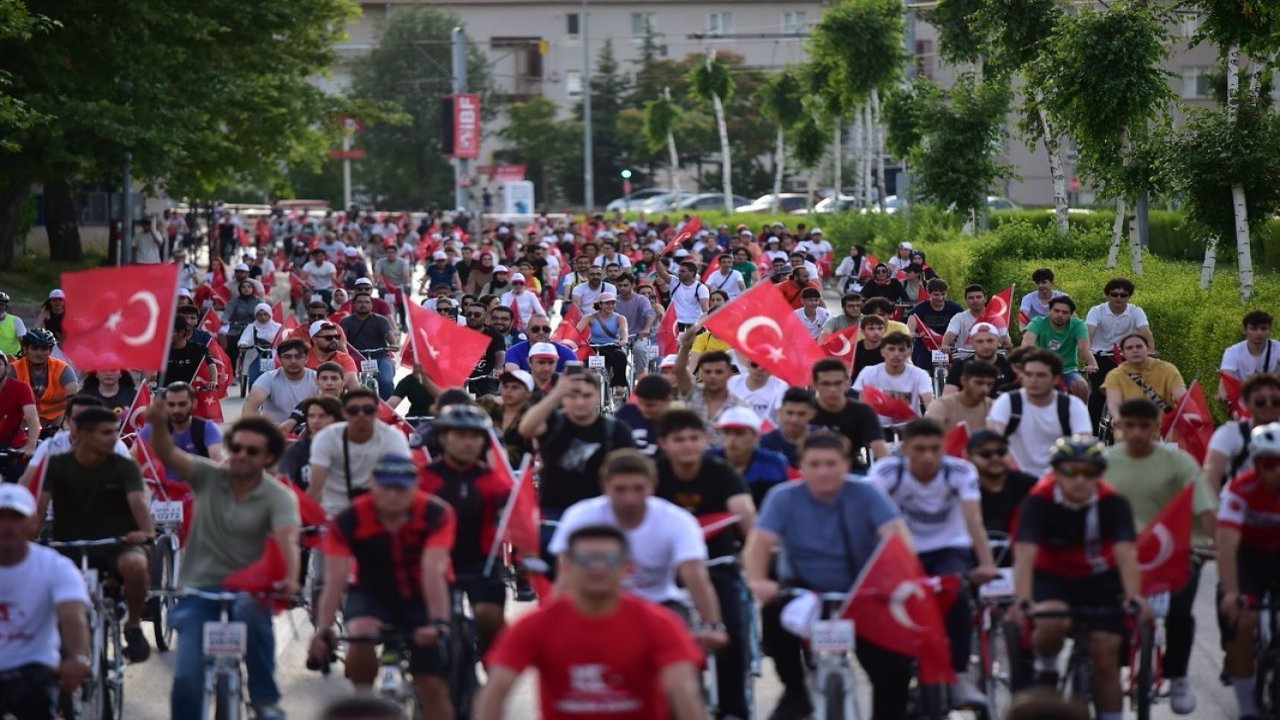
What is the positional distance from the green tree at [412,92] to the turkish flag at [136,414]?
81797 millimetres

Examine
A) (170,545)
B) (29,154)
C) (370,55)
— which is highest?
(370,55)

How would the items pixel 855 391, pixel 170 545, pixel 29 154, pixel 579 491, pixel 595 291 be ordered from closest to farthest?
pixel 579 491 → pixel 170 545 → pixel 855 391 → pixel 595 291 → pixel 29 154

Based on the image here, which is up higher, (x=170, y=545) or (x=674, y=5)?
(x=674, y=5)

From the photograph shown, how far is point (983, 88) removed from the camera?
35.5 meters

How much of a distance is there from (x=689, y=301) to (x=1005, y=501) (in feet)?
46.3

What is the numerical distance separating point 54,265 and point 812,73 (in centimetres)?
2220

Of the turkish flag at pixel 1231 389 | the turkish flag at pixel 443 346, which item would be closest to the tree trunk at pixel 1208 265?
the turkish flag at pixel 1231 389

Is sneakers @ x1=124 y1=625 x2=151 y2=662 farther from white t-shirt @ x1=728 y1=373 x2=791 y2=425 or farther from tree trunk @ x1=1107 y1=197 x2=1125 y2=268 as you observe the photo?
tree trunk @ x1=1107 y1=197 x2=1125 y2=268

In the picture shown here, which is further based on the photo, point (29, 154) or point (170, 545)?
point (29, 154)

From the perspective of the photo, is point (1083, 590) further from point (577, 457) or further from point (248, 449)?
point (248, 449)

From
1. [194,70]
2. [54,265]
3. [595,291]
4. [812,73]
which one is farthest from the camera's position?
[812,73]

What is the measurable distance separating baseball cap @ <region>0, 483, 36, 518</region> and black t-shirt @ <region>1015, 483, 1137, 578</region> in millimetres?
4052

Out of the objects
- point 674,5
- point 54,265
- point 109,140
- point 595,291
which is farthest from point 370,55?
point 595,291

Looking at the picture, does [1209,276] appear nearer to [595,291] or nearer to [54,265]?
[595,291]
